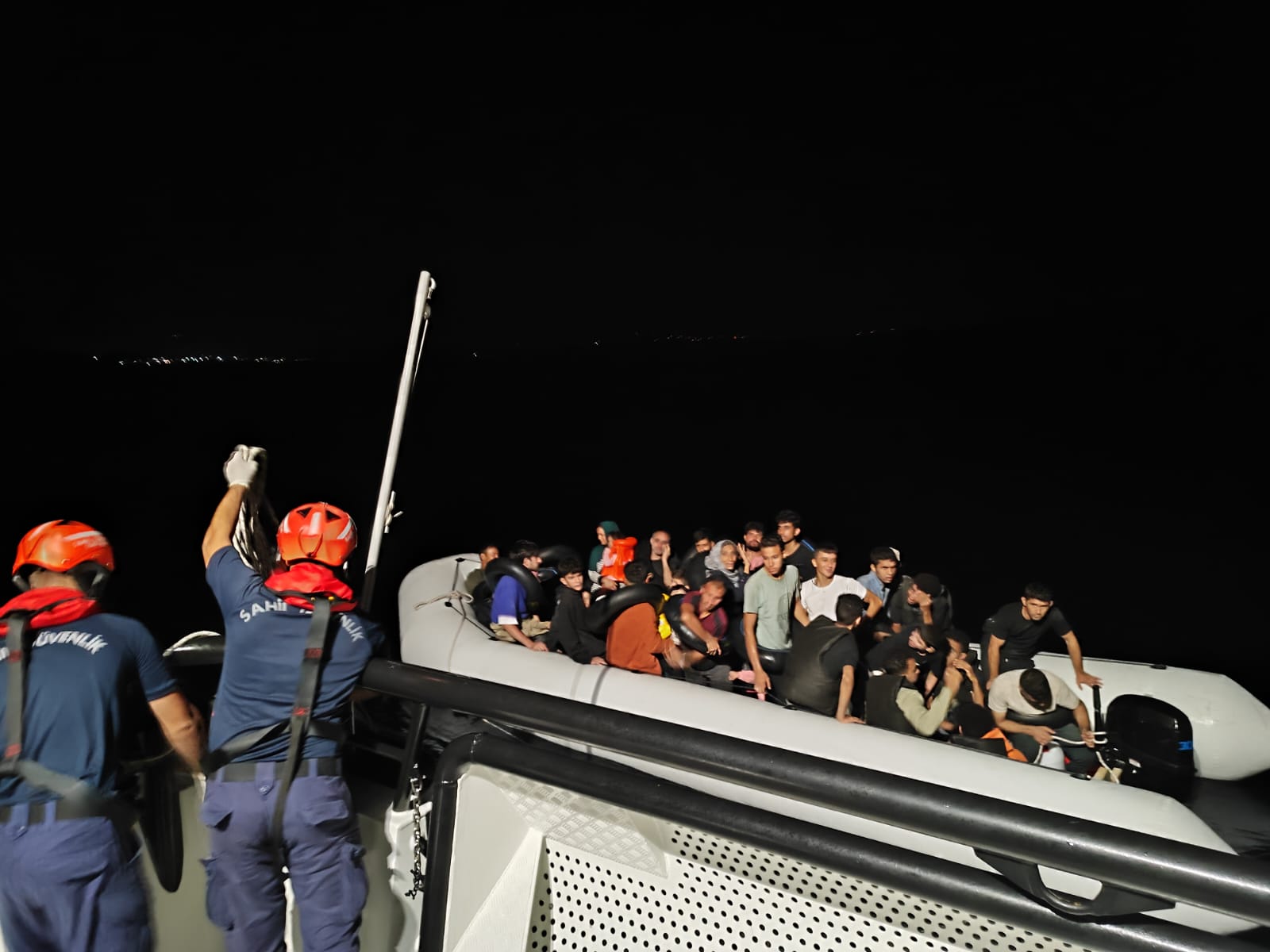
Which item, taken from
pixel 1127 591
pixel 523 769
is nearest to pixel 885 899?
pixel 523 769

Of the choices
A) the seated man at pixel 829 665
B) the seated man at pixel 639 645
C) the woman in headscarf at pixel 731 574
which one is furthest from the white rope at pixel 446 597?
the seated man at pixel 829 665

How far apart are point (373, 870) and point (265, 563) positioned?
0.82m

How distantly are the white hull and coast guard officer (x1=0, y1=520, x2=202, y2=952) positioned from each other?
893mm

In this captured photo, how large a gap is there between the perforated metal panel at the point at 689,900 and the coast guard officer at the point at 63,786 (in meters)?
0.72

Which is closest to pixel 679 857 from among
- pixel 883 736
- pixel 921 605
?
pixel 883 736

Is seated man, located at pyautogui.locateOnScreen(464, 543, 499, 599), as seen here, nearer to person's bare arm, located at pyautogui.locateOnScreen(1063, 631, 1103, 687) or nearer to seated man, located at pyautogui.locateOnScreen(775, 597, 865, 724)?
seated man, located at pyautogui.locateOnScreen(775, 597, 865, 724)

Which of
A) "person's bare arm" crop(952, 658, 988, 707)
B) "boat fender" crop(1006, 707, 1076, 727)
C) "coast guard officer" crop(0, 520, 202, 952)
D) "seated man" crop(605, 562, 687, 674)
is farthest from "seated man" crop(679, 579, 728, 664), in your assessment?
"coast guard officer" crop(0, 520, 202, 952)

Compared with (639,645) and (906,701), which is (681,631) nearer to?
(639,645)

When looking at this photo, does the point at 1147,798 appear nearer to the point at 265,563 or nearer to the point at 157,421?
the point at 265,563

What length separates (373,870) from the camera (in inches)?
56.3

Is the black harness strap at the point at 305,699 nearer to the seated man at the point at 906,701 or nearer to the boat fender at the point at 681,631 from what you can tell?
the seated man at the point at 906,701

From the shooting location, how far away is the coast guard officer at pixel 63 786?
1340 millimetres

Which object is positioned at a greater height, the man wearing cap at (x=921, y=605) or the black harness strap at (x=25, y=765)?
the man wearing cap at (x=921, y=605)

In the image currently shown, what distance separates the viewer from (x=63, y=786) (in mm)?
1351
